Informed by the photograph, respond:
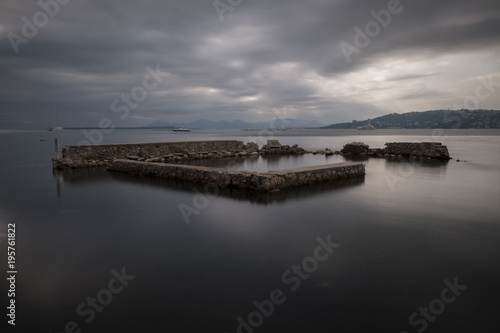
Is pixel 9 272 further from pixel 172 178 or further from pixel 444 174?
pixel 444 174

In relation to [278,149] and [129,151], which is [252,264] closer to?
[129,151]

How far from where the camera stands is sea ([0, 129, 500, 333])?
369 cm

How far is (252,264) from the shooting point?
501 centimetres

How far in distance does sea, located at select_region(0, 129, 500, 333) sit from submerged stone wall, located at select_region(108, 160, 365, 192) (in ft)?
3.41

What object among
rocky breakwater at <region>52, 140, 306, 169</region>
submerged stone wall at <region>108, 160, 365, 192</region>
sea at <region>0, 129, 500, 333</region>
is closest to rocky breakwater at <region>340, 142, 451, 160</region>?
rocky breakwater at <region>52, 140, 306, 169</region>

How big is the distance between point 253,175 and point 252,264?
5.92 meters

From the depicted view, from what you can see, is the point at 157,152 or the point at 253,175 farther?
the point at 157,152

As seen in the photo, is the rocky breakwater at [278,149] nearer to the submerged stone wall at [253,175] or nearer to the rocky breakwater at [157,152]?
the rocky breakwater at [157,152]

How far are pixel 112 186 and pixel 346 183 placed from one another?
893 centimetres

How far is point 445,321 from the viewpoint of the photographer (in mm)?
3637

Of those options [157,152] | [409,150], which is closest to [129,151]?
[157,152]

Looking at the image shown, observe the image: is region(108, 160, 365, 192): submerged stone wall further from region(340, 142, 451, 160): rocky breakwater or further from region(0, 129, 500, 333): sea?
region(340, 142, 451, 160): rocky breakwater

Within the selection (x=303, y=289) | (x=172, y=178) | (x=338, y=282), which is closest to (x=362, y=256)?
(x=338, y=282)

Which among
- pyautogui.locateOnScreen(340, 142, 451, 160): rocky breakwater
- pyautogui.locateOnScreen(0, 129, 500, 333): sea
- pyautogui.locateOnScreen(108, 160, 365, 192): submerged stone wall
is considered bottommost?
pyautogui.locateOnScreen(0, 129, 500, 333): sea
